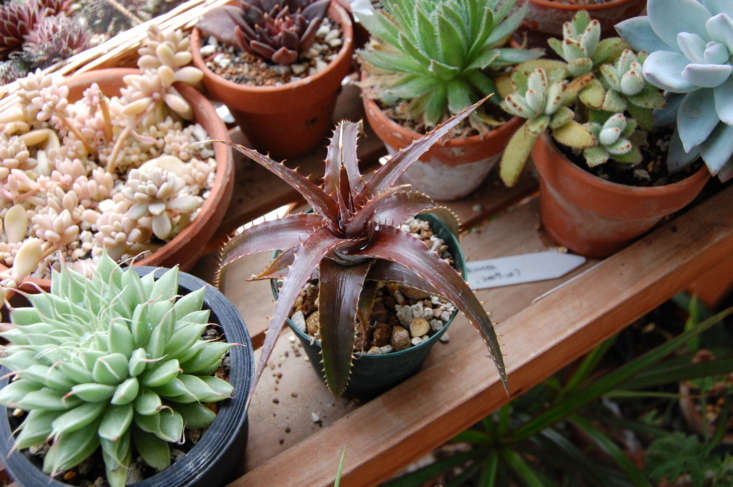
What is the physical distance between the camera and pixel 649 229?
3.12 feet

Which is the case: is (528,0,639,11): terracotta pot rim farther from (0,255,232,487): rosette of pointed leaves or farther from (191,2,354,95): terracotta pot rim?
(0,255,232,487): rosette of pointed leaves

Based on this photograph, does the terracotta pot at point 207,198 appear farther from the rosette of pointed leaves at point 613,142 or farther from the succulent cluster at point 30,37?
the rosette of pointed leaves at point 613,142

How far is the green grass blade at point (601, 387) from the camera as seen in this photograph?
39.5 inches

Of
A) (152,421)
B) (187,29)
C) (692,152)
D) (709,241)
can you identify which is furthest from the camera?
(187,29)

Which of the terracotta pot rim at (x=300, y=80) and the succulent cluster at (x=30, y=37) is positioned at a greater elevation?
the succulent cluster at (x=30, y=37)

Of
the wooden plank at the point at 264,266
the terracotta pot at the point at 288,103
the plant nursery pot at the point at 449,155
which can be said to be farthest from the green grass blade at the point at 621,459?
the terracotta pot at the point at 288,103

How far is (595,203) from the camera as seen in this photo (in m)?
0.84

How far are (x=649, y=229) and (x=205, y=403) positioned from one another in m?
0.74

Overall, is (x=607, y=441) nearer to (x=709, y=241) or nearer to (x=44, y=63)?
(x=709, y=241)

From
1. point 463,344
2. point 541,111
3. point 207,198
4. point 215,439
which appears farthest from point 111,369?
point 541,111

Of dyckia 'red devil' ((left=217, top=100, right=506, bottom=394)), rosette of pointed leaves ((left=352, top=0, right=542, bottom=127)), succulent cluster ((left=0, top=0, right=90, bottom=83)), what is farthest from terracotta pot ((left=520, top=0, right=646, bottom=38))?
succulent cluster ((left=0, top=0, right=90, bottom=83))

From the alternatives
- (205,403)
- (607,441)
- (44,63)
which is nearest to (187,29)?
→ (44,63)

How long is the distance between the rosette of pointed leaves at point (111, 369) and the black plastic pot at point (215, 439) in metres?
0.02

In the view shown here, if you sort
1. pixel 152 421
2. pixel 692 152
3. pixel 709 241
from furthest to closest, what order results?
pixel 709 241
pixel 692 152
pixel 152 421
